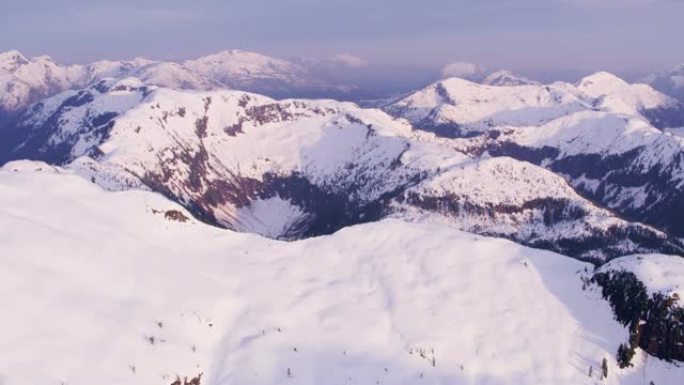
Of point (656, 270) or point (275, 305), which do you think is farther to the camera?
point (656, 270)

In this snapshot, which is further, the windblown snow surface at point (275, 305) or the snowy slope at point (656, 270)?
the snowy slope at point (656, 270)

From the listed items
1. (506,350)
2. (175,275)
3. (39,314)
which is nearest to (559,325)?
(506,350)

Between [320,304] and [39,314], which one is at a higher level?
[39,314]

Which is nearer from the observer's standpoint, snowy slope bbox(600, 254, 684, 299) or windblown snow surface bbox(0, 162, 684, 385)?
windblown snow surface bbox(0, 162, 684, 385)

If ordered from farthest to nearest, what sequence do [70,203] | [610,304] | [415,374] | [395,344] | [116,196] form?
[116,196] → [70,203] → [610,304] → [395,344] → [415,374]

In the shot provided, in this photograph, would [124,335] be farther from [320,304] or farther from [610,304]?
[610,304]

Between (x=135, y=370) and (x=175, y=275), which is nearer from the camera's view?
(x=135, y=370)

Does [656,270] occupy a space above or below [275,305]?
above

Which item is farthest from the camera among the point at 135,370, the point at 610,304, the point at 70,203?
the point at 70,203
